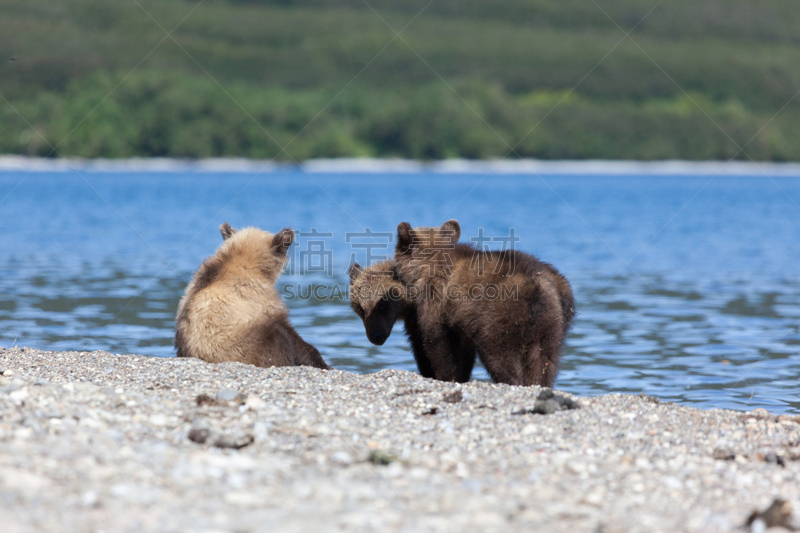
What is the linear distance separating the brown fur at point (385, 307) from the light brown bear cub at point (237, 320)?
2.12ft

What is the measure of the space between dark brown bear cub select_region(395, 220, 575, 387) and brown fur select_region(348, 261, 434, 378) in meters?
0.20

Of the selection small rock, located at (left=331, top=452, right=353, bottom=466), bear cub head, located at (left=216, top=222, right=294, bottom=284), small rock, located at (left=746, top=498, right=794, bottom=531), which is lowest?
small rock, located at (left=746, top=498, right=794, bottom=531)

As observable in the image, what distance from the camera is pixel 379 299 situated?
8.30 m

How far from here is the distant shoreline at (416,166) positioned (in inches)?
3834

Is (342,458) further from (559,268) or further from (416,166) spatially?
(416,166)

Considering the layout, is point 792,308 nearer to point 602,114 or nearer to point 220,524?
point 220,524

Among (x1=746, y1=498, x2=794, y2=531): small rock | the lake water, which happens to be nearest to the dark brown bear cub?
the lake water

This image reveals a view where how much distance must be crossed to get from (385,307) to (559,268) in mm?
13227

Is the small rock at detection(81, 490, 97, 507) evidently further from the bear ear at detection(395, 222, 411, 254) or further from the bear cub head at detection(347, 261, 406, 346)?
the bear ear at detection(395, 222, 411, 254)

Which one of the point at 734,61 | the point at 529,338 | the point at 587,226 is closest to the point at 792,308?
the point at 529,338

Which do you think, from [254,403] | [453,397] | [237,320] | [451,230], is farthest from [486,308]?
[237,320]

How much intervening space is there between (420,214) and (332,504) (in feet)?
116

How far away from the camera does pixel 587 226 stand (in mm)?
36812

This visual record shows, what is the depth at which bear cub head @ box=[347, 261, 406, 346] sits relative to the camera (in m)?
8.26
